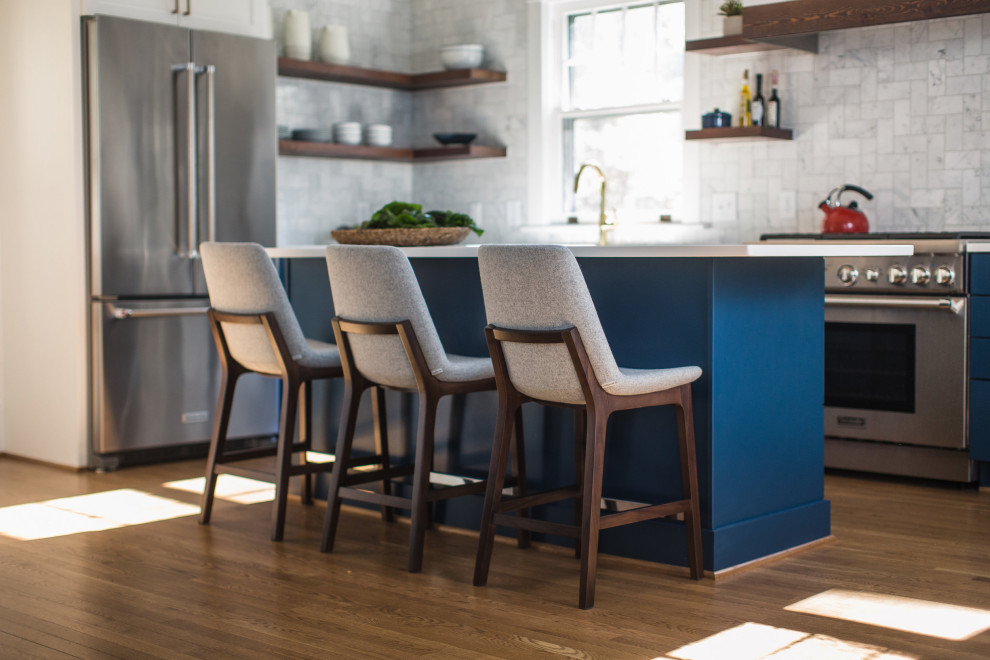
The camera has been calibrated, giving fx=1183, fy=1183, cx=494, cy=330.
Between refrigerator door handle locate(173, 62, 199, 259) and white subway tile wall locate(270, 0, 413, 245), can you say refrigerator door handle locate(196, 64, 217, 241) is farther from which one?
white subway tile wall locate(270, 0, 413, 245)

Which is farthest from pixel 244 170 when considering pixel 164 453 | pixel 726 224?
pixel 726 224

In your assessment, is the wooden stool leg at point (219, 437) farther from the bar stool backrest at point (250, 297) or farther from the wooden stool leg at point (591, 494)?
the wooden stool leg at point (591, 494)

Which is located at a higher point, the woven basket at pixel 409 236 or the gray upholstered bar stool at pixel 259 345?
the woven basket at pixel 409 236

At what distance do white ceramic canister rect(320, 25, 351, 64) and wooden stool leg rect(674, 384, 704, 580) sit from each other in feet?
12.5

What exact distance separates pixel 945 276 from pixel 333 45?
3429mm

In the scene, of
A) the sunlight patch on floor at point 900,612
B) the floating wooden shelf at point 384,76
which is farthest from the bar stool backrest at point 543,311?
the floating wooden shelf at point 384,76

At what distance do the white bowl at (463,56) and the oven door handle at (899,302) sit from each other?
103 inches

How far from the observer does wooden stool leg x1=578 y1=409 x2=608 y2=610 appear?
9.71 ft

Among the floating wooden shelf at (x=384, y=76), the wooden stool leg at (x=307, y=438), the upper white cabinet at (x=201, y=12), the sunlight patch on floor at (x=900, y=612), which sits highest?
the upper white cabinet at (x=201, y=12)

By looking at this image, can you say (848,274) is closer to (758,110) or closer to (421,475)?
(758,110)

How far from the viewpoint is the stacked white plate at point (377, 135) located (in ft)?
21.6

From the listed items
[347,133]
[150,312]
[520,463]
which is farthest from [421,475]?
[347,133]

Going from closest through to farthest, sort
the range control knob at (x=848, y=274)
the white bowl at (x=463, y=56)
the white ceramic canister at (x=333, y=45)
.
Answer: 1. the range control knob at (x=848, y=274)
2. the white ceramic canister at (x=333, y=45)
3. the white bowl at (x=463, y=56)

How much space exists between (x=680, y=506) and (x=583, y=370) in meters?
0.52
